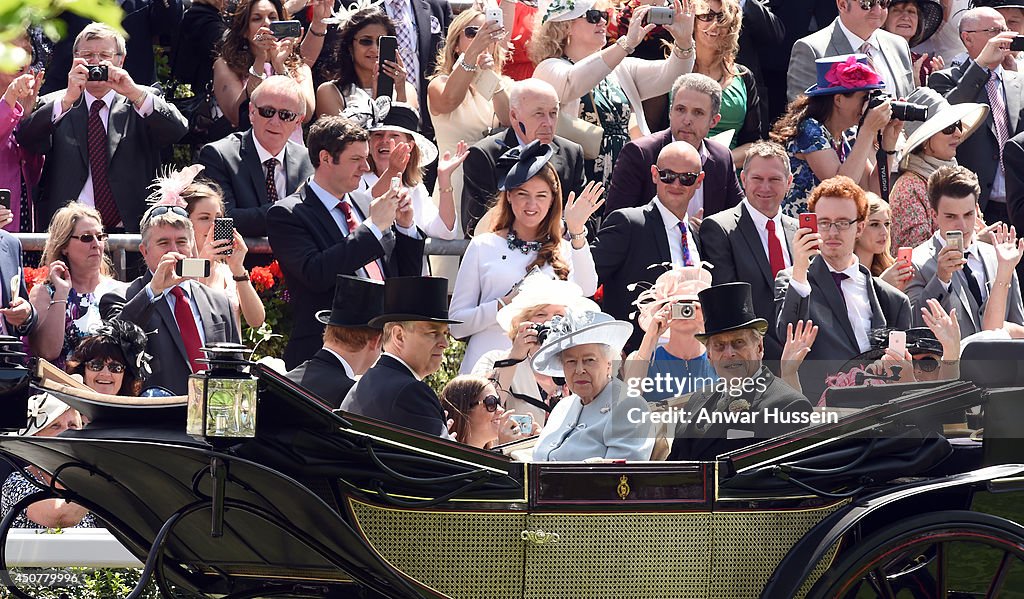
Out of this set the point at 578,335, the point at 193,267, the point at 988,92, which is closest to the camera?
the point at 578,335

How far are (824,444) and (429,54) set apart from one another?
4.94 m

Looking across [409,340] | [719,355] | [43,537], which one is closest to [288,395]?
[409,340]

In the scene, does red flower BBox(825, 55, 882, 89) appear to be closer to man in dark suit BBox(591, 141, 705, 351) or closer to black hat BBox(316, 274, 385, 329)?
man in dark suit BBox(591, 141, 705, 351)

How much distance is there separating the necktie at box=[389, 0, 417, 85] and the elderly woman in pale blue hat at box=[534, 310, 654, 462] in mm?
3755

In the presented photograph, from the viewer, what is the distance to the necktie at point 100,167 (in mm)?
8289

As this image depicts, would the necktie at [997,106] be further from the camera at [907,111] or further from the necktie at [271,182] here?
the necktie at [271,182]

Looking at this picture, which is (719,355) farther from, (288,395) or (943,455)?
(288,395)

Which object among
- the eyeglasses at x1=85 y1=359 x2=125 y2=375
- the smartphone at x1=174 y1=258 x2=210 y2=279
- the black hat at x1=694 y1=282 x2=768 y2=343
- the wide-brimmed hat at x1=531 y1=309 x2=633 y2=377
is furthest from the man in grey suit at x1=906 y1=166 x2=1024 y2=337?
the eyeglasses at x1=85 y1=359 x2=125 y2=375

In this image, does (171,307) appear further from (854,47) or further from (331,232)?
(854,47)


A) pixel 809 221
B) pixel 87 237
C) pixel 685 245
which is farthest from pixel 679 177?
pixel 87 237

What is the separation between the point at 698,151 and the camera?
28.1 feet

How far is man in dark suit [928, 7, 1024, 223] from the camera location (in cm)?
959

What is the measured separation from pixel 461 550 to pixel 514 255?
273 cm

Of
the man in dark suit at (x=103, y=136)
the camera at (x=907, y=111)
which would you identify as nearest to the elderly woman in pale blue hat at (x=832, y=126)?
the camera at (x=907, y=111)
